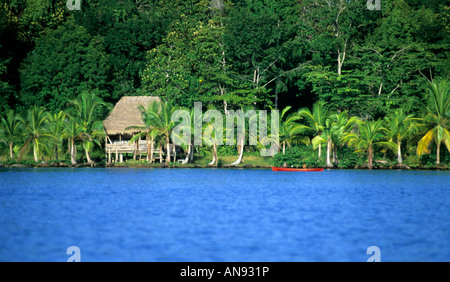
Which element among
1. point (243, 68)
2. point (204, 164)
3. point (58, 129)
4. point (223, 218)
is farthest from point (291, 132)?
point (223, 218)

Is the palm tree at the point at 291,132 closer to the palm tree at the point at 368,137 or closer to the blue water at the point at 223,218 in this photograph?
the palm tree at the point at 368,137

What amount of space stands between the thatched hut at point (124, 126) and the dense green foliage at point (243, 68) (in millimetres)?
1423

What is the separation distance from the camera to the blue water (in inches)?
555

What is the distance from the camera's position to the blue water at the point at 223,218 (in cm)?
1409

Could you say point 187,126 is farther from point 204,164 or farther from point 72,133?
point 72,133

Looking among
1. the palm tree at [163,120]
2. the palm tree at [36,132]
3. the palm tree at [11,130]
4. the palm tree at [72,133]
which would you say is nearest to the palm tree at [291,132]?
the palm tree at [163,120]

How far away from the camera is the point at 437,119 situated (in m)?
38.6

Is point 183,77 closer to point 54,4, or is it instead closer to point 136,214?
point 54,4

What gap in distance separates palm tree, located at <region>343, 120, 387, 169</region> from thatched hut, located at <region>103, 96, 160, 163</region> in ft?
46.8

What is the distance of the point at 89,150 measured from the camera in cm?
4119

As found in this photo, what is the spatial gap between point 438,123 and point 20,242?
1182 inches

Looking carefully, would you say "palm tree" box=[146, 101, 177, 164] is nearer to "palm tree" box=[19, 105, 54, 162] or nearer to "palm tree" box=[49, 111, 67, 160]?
"palm tree" box=[49, 111, 67, 160]

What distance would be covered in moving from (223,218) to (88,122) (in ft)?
80.0

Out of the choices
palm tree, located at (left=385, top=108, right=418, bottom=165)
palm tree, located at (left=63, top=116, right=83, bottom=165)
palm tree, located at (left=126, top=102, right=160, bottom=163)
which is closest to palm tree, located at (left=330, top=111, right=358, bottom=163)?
palm tree, located at (left=385, top=108, right=418, bottom=165)
